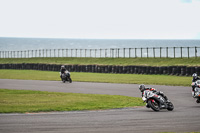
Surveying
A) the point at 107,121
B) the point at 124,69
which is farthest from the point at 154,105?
the point at 124,69

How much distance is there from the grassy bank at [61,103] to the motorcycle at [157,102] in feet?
6.19

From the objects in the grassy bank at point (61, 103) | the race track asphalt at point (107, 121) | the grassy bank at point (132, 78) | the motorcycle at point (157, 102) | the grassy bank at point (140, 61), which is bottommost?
the grassy bank at point (132, 78)

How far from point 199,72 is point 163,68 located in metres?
4.69

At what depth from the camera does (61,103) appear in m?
17.7

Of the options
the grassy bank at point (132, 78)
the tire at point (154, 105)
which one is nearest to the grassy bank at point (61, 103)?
the tire at point (154, 105)

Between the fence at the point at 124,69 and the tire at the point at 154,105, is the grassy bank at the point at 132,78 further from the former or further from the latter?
the tire at the point at 154,105

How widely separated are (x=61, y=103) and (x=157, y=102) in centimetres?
466

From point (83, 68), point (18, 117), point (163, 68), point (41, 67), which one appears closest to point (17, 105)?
point (18, 117)

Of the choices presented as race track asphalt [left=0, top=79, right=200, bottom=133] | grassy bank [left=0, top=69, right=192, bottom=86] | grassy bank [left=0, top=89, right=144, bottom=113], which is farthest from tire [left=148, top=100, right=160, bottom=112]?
grassy bank [left=0, top=69, right=192, bottom=86]

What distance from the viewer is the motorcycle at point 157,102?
14742mm

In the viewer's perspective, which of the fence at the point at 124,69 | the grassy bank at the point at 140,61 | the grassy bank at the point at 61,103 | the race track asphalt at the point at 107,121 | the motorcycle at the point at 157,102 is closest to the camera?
the race track asphalt at the point at 107,121

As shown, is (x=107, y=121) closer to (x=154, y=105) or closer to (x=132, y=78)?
(x=154, y=105)

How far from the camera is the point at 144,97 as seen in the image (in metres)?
15.1

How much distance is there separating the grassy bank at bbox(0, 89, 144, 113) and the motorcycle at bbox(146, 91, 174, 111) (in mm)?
1888
